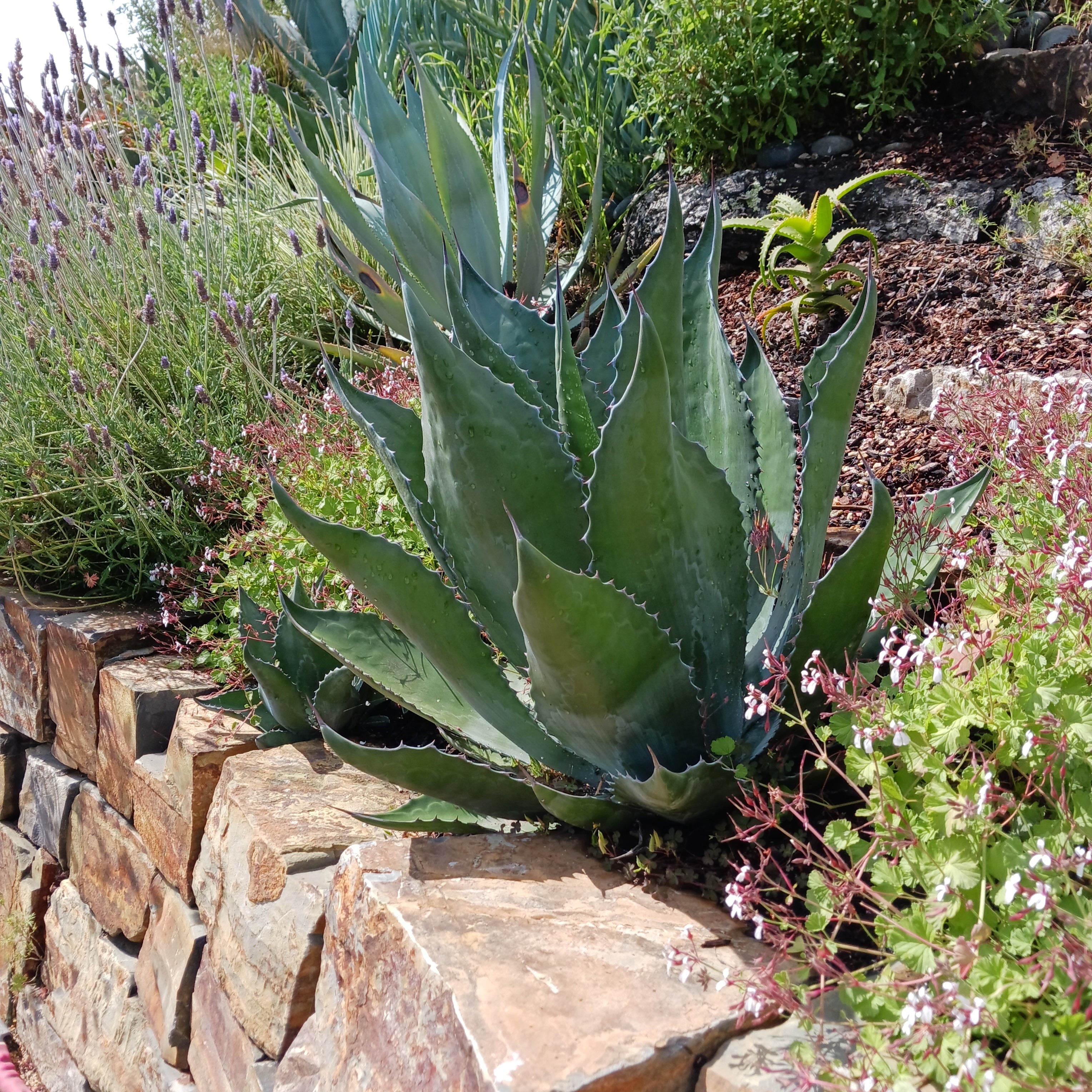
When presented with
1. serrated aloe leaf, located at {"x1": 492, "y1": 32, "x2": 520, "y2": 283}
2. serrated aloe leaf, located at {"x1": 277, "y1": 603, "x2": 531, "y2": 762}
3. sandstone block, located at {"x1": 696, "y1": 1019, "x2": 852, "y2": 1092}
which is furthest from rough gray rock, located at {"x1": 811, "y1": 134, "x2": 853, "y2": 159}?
sandstone block, located at {"x1": 696, "y1": 1019, "x2": 852, "y2": 1092}

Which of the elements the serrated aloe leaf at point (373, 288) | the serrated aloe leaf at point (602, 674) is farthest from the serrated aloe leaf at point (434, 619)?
the serrated aloe leaf at point (373, 288)

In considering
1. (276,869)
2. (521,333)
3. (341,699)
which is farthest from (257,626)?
(521,333)

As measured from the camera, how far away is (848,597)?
144 centimetres

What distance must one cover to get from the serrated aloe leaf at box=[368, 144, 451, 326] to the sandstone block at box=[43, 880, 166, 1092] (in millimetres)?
2224

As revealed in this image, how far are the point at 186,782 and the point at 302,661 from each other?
1.48ft

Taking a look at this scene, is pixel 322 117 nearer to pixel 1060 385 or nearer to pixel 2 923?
pixel 2 923

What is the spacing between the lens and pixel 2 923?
3.70 metres

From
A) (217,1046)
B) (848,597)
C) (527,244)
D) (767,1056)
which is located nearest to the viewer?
(767,1056)

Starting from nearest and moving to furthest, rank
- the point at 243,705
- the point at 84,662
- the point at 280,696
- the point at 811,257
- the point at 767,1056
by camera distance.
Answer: the point at 767,1056 < the point at 280,696 < the point at 243,705 < the point at 811,257 < the point at 84,662

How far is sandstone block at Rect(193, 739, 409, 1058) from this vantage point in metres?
1.82

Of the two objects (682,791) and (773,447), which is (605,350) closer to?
(773,447)

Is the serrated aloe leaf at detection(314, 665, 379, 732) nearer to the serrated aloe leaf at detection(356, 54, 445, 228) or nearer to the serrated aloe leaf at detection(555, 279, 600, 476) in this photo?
the serrated aloe leaf at detection(555, 279, 600, 476)

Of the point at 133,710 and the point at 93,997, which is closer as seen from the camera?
the point at 133,710

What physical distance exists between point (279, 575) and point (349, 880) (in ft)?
4.01
